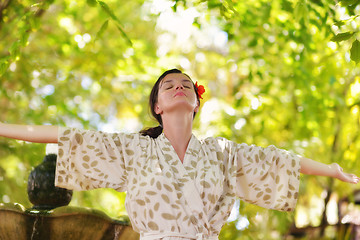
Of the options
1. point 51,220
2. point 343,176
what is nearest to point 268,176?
point 343,176

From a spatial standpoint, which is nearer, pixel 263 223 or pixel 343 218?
pixel 263 223

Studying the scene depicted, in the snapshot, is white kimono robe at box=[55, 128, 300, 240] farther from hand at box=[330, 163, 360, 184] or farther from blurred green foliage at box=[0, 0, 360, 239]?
blurred green foliage at box=[0, 0, 360, 239]

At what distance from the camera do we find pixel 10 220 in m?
2.25

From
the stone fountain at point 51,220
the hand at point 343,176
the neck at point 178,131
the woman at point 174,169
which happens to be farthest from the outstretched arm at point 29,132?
the hand at point 343,176

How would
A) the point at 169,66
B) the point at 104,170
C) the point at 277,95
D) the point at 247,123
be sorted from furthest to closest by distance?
the point at 169,66
the point at 277,95
the point at 247,123
the point at 104,170

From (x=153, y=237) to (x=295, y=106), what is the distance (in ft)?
13.7

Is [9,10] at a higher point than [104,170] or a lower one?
higher

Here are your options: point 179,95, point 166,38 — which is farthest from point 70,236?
point 166,38

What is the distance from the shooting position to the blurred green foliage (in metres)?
4.35

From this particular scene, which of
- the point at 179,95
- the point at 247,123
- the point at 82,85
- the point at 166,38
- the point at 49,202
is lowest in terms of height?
the point at 49,202

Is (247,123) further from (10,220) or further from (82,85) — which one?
(10,220)

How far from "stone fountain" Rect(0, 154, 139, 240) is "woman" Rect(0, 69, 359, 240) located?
243 millimetres

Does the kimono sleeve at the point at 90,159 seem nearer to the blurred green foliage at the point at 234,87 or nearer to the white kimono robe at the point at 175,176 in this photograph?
the white kimono robe at the point at 175,176

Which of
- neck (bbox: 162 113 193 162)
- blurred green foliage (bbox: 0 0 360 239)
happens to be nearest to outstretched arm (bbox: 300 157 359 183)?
neck (bbox: 162 113 193 162)
